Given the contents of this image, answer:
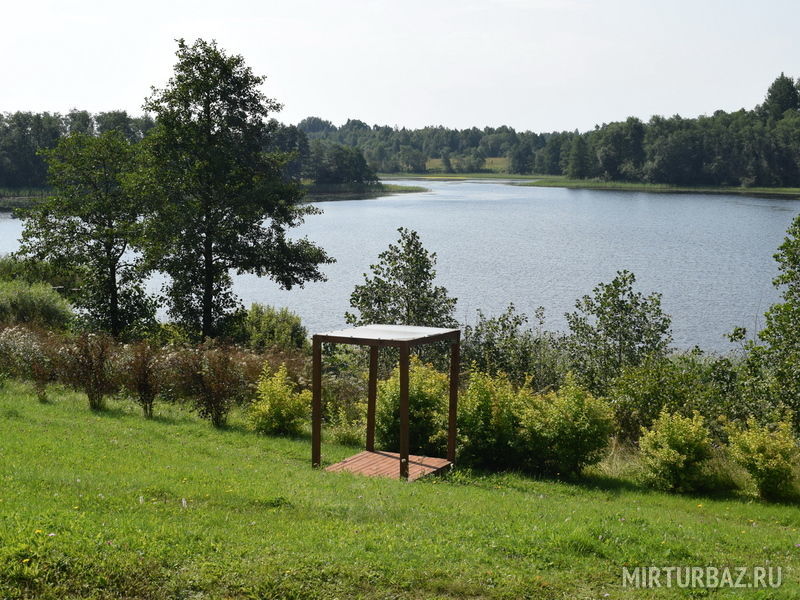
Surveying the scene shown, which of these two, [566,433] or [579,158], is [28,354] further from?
[579,158]

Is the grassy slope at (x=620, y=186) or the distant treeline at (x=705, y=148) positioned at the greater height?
the distant treeline at (x=705, y=148)

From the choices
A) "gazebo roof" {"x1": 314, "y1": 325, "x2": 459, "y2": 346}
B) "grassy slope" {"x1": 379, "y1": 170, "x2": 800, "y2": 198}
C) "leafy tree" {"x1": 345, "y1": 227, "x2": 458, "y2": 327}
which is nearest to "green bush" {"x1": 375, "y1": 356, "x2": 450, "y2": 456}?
"gazebo roof" {"x1": 314, "y1": 325, "x2": 459, "y2": 346}

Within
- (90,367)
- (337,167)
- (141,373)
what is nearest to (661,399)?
(141,373)

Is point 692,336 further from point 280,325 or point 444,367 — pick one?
point 280,325

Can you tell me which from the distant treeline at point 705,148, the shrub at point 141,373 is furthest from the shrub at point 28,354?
the distant treeline at point 705,148

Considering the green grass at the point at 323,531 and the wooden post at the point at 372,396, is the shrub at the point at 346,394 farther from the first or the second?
the green grass at the point at 323,531

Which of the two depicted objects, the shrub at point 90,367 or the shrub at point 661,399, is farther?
the shrub at point 90,367

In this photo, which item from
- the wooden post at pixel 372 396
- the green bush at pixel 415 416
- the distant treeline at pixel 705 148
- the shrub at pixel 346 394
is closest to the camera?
the wooden post at pixel 372 396

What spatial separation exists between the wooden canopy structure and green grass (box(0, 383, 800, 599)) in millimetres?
450

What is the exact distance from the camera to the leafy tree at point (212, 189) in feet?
73.5

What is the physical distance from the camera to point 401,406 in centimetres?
973

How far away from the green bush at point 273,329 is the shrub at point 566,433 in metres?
14.0

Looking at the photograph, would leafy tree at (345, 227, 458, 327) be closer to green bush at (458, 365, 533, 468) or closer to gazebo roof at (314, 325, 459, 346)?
green bush at (458, 365, 533, 468)

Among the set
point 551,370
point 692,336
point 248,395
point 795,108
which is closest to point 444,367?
point 551,370
